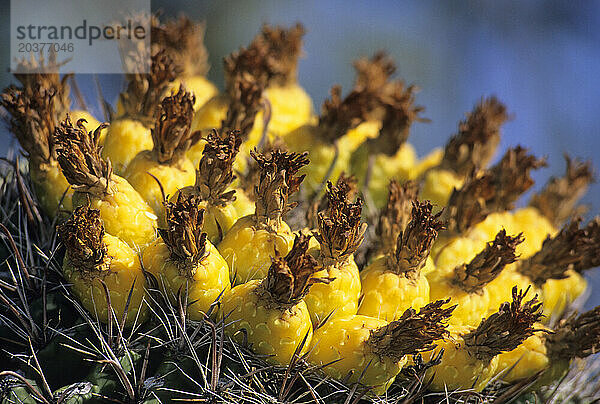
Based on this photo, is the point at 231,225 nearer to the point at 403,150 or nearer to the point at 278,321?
the point at 278,321

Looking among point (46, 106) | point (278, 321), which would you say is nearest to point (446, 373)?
point (278, 321)

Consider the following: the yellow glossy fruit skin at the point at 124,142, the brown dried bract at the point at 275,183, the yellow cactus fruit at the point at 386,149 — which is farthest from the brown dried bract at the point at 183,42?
the brown dried bract at the point at 275,183

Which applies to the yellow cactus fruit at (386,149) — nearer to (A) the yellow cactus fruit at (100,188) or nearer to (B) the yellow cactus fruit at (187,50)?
(B) the yellow cactus fruit at (187,50)

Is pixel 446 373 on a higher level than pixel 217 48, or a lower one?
lower

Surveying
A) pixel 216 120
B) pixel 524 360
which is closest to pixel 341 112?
pixel 216 120

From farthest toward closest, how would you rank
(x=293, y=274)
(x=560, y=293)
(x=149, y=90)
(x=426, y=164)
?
(x=426, y=164) → (x=560, y=293) → (x=149, y=90) → (x=293, y=274)

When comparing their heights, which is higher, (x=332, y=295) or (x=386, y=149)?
(x=386, y=149)

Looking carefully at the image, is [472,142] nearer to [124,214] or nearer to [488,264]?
[488,264]
